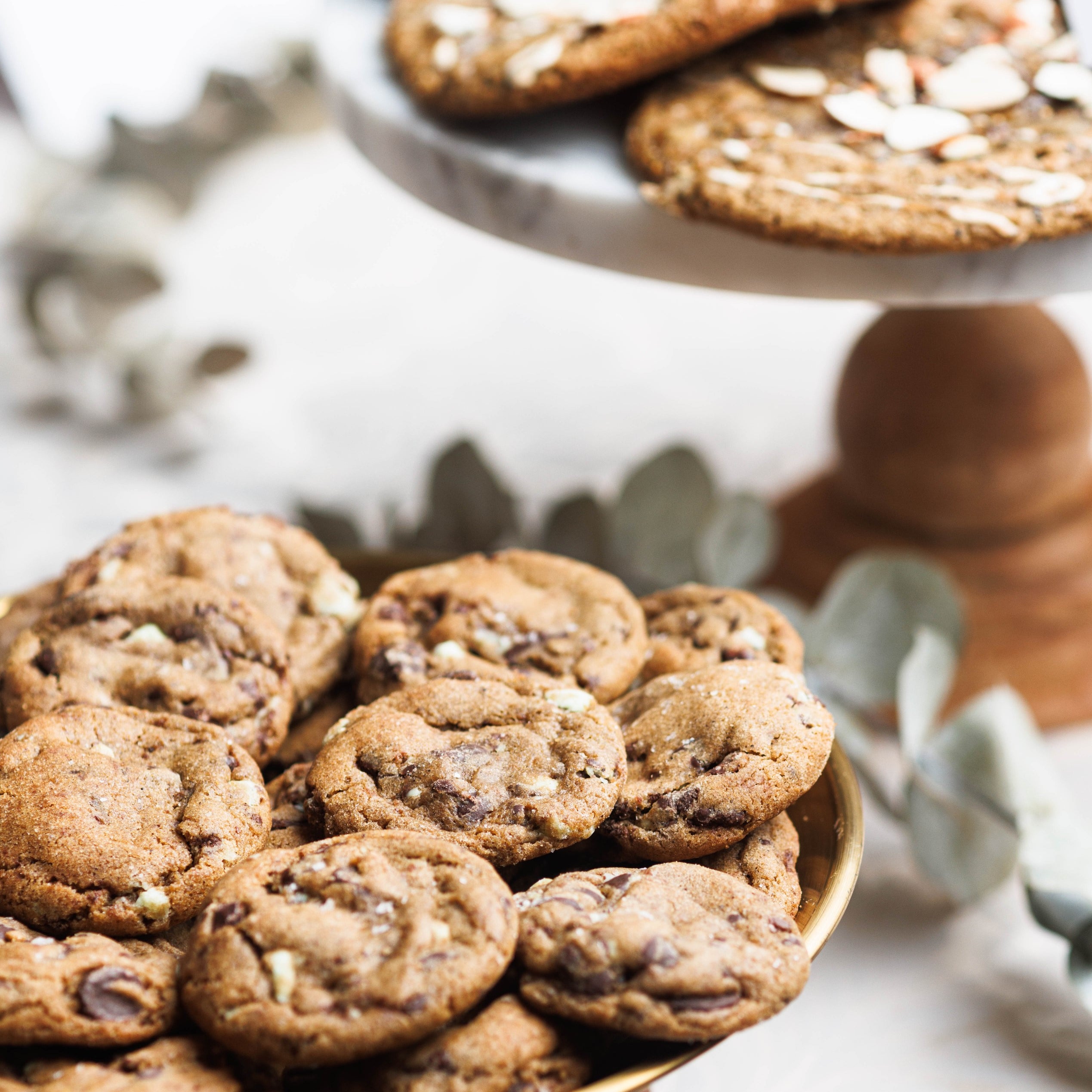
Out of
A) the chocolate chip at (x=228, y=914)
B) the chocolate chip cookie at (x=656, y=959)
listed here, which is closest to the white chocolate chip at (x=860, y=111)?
the chocolate chip cookie at (x=656, y=959)

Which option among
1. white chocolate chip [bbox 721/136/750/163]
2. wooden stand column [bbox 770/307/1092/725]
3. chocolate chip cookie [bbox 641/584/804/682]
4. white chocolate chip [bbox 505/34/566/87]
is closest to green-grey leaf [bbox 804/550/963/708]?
wooden stand column [bbox 770/307/1092/725]

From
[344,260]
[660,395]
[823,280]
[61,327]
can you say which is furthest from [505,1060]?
[344,260]


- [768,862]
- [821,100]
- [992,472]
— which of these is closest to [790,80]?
[821,100]

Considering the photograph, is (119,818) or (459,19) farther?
(459,19)

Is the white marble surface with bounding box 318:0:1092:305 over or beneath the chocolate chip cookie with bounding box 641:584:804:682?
over

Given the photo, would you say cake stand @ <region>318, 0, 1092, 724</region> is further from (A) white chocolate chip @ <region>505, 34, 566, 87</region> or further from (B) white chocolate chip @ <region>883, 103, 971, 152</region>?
(B) white chocolate chip @ <region>883, 103, 971, 152</region>

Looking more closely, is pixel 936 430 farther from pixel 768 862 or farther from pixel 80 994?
pixel 80 994

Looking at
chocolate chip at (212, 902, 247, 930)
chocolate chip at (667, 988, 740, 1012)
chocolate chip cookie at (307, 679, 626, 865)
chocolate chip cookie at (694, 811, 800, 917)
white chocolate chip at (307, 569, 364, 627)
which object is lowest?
chocolate chip cookie at (694, 811, 800, 917)
